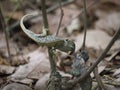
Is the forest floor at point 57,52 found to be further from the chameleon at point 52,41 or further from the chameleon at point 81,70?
the chameleon at point 52,41

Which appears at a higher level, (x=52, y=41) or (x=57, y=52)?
(x=57, y=52)

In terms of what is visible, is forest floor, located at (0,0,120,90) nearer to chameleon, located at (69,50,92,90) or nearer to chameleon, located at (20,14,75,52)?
chameleon, located at (69,50,92,90)

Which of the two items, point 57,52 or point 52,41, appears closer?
point 52,41

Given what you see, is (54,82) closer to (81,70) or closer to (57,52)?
(81,70)

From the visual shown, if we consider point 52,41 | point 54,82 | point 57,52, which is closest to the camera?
point 52,41

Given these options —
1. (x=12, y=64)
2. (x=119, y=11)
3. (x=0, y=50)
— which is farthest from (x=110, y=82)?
(x=119, y=11)

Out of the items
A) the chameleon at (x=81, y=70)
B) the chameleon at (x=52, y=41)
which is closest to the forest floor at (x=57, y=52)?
the chameleon at (x=81, y=70)

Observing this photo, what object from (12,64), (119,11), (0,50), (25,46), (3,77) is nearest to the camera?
(3,77)

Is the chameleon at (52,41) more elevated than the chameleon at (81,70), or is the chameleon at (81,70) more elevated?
the chameleon at (52,41)

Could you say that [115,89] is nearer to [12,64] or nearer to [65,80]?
[65,80]

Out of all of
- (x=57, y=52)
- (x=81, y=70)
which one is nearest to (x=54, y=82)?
(x=81, y=70)

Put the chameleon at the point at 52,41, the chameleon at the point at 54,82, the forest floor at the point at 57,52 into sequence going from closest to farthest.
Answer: the chameleon at the point at 52,41 → the chameleon at the point at 54,82 → the forest floor at the point at 57,52
